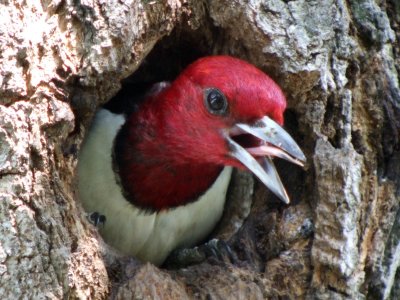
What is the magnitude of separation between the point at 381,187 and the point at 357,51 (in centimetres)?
55

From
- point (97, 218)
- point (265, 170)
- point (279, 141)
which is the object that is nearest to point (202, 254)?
point (97, 218)

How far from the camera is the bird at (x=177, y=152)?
2877mm

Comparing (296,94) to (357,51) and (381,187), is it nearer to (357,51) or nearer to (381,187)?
(357,51)

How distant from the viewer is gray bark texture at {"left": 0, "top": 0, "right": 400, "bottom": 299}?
2371mm

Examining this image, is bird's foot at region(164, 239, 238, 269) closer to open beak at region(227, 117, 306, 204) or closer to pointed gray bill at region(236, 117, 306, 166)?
open beak at region(227, 117, 306, 204)

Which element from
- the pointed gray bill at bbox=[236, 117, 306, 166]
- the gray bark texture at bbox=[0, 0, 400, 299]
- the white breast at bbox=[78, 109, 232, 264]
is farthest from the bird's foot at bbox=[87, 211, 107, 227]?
the pointed gray bill at bbox=[236, 117, 306, 166]

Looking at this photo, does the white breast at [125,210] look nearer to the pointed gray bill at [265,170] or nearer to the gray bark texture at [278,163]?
the gray bark texture at [278,163]

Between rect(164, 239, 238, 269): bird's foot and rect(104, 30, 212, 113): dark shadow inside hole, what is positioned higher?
rect(104, 30, 212, 113): dark shadow inside hole

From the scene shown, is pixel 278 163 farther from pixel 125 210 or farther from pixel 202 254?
pixel 125 210

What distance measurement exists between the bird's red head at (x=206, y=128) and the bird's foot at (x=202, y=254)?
248 millimetres

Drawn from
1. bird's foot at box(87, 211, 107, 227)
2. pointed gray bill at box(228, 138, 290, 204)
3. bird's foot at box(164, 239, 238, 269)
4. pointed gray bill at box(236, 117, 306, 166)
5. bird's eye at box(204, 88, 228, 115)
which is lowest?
bird's foot at box(164, 239, 238, 269)

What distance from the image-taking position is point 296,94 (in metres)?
3.09

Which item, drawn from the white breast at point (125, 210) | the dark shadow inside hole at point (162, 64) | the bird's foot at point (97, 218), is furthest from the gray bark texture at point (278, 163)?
the bird's foot at point (97, 218)

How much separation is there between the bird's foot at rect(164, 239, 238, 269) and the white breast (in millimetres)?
49
